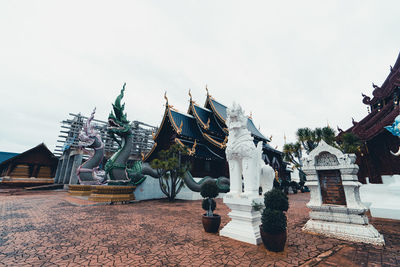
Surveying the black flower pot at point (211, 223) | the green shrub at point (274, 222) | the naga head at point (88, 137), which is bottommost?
the black flower pot at point (211, 223)

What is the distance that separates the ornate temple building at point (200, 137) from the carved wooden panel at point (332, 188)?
24.5 feet

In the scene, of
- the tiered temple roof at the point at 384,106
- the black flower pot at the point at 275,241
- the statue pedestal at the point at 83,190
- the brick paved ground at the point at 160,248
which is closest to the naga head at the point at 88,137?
the statue pedestal at the point at 83,190

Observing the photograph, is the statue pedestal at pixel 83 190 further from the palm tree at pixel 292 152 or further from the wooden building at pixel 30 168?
the palm tree at pixel 292 152

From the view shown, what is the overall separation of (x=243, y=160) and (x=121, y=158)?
859 centimetres

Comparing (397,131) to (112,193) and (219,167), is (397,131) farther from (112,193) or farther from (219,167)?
(112,193)

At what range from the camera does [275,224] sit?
307 centimetres

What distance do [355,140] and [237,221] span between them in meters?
10.2

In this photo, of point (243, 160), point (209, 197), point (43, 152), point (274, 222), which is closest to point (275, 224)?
point (274, 222)

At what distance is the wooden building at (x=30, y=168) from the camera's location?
64.7 feet

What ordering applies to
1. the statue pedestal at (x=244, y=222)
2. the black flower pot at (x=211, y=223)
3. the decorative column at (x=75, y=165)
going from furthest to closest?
the decorative column at (x=75, y=165), the black flower pot at (x=211, y=223), the statue pedestal at (x=244, y=222)

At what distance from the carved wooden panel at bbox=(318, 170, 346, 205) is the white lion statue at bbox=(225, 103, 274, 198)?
1501 mm

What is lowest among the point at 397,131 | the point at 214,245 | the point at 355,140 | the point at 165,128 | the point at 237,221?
the point at 214,245

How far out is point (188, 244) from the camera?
3.54 meters

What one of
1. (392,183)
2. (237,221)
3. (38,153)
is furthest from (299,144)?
(38,153)
